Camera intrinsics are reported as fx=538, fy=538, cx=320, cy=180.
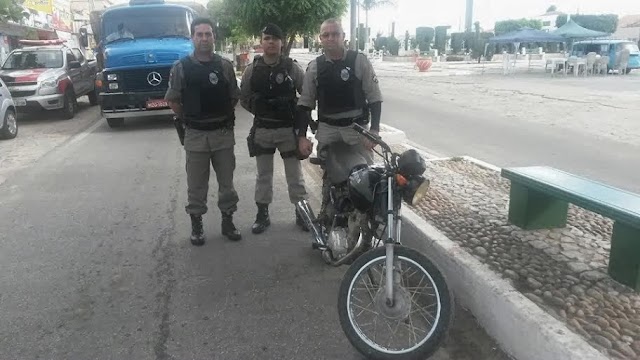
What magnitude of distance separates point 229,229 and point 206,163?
648 millimetres

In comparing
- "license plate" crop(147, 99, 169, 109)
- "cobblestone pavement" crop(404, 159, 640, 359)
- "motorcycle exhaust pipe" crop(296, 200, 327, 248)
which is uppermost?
"license plate" crop(147, 99, 169, 109)

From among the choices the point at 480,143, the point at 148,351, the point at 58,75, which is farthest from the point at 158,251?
the point at 58,75

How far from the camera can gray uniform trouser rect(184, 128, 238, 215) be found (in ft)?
15.6

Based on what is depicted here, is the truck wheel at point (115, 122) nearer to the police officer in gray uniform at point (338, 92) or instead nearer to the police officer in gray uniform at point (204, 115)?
the police officer in gray uniform at point (204, 115)

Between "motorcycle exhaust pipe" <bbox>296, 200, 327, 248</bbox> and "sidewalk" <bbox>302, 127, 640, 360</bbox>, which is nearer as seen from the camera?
"sidewalk" <bbox>302, 127, 640, 360</bbox>

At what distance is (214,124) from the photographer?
4.75m

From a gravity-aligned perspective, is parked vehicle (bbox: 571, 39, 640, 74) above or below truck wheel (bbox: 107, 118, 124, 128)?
above

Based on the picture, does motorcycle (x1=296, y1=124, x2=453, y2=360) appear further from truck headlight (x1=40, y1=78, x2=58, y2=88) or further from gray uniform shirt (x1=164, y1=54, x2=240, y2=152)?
truck headlight (x1=40, y1=78, x2=58, y2=88)

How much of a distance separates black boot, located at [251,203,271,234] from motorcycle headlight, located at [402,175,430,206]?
2436 millimetres

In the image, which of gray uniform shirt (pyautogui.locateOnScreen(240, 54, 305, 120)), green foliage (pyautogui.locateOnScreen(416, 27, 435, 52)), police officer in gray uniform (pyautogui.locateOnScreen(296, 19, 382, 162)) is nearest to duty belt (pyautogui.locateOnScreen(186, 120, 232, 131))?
gray uniform shirt (pyautogui.locateOnScreen(240, 54, 305, 120))

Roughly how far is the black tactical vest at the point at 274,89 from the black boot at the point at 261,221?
92 centimetres

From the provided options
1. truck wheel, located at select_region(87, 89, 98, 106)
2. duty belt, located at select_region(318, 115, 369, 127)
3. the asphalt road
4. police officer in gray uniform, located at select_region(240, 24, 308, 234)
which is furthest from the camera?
truck wheel, located at select_region(87, 89, 98, 106)

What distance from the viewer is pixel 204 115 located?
15.4ft

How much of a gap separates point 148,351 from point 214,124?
2.19m
